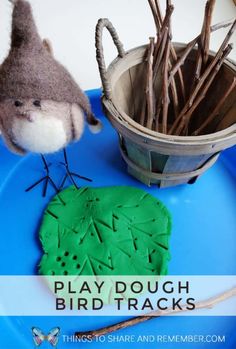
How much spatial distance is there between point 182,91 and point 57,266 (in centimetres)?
30

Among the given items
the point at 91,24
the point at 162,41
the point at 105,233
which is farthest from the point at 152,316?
the point at 91,24

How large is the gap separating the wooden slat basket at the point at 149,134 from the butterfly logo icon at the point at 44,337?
234 millimetres

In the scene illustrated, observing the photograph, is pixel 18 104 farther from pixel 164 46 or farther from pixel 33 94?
pixel 164 46

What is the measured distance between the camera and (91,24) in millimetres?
727

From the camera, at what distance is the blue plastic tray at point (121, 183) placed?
16.8 inches

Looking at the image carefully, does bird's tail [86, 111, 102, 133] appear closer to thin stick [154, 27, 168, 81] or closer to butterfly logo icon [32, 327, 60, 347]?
thin stick [154, 27, 168, 81]

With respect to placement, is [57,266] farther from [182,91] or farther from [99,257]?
[182,91]

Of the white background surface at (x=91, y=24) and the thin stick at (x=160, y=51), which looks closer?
the thin stick at (x=160, y=51)

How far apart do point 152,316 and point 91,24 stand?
575 millimetres

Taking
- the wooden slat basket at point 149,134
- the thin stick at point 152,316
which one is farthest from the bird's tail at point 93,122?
the thin stick at point 152,316

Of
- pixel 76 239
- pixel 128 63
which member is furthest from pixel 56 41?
pixel 76 239

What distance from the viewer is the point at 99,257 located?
18.1 inches

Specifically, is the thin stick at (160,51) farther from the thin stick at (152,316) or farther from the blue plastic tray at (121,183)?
the thin stick at (152,316)

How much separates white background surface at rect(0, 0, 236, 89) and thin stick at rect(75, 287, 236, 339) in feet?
1.37
